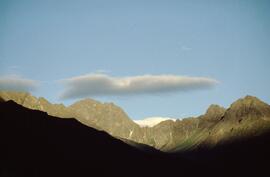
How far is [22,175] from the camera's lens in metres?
195

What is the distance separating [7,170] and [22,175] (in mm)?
5881

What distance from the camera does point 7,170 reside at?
19438 centimetres
